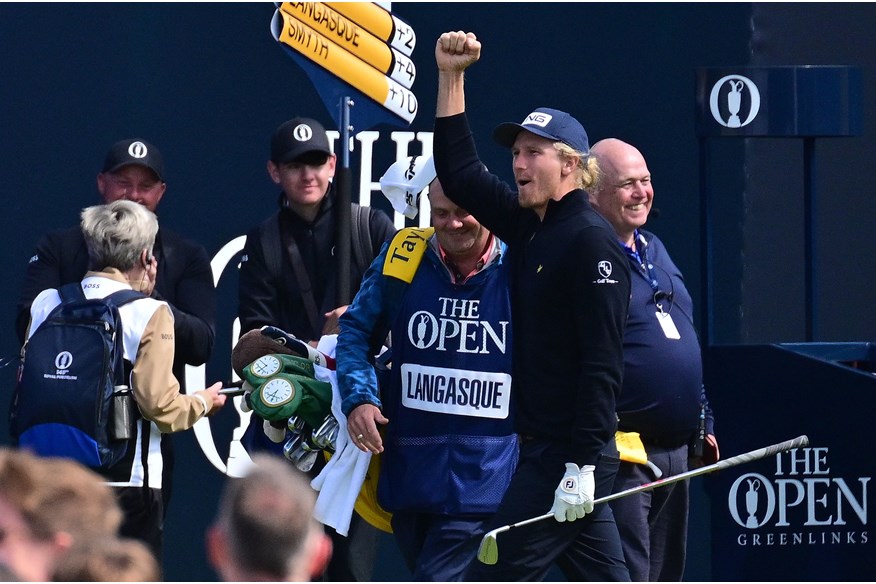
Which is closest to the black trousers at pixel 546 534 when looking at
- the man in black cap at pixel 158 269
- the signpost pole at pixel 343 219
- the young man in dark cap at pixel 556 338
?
the young man in dark cap at pixel 556 338

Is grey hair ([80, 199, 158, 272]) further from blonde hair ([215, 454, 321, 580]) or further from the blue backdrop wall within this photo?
blonde hair ([215, 454, 321, 580])

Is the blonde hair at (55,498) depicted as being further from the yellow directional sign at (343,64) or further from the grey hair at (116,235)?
the yellow directional sign at (343,64)

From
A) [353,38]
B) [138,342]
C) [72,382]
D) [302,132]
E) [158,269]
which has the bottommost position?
[72,382]

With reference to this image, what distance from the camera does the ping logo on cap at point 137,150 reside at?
19.6ft

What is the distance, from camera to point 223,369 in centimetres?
668

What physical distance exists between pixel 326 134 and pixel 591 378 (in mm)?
2297

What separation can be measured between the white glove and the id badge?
1174mm

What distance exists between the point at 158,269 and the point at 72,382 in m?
0.87

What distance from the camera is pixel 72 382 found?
5055mm

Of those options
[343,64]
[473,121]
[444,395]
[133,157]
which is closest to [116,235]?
[133,157]

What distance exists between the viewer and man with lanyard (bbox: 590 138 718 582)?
17.4 ft

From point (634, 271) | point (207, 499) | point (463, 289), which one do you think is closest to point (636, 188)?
point (634, 271)

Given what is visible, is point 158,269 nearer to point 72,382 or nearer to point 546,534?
point 72,382

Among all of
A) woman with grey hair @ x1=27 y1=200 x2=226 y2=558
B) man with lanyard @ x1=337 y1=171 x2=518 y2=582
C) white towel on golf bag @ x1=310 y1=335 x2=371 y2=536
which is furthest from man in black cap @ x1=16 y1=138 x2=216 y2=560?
man with lanyard @ x1=337 y1=171 x2=518 y2=582
